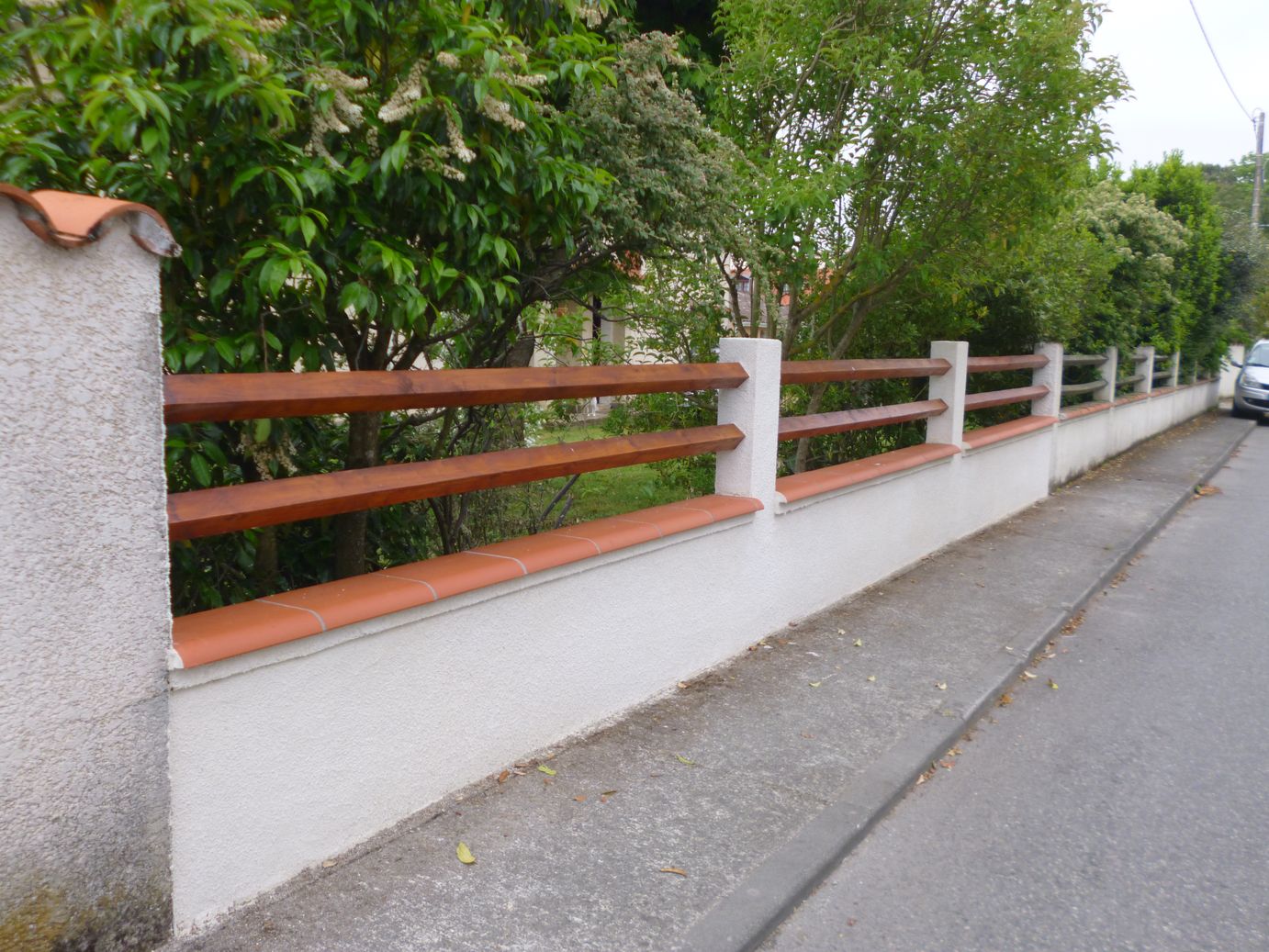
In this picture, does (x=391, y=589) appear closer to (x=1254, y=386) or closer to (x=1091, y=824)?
(x=1091, y=824)

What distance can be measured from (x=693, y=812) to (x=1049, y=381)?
28.7ft

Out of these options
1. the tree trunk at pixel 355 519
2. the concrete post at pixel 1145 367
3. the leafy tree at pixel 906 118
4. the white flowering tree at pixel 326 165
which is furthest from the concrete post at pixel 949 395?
the concrete post at pixel 1145 367

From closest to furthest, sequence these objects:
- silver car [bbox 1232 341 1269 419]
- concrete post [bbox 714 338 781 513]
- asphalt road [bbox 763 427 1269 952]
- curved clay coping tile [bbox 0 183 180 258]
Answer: curved clay coping tile [bbox 0 183 180 258]
asphalt road [bbox 763 427 1269 952]
concrete post [bbox 714 338 781 513]
silver car [bbox 1232 341 1269 419]

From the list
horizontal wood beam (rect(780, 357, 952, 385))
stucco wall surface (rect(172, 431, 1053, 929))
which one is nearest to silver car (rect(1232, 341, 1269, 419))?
horizontal wood beam (rect(780, 357, 952, 385))

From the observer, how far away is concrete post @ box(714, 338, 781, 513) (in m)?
5.60

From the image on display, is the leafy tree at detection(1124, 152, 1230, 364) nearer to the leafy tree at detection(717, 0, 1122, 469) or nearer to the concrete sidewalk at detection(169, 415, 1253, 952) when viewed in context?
the leafy tree at detection(717, 0, 1122, 469)

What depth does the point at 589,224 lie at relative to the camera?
15.4ft

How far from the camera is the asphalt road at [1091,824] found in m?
3.38

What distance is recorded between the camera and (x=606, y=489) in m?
9.88

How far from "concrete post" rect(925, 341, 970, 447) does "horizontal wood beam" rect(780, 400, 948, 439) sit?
101 mm

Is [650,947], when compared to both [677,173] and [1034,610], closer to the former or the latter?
[677,173]

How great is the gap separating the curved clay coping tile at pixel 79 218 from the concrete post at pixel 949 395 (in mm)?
6818

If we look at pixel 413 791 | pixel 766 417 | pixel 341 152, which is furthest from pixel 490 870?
pixel 766 417

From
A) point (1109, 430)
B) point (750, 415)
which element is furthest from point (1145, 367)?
point (750, 415)
